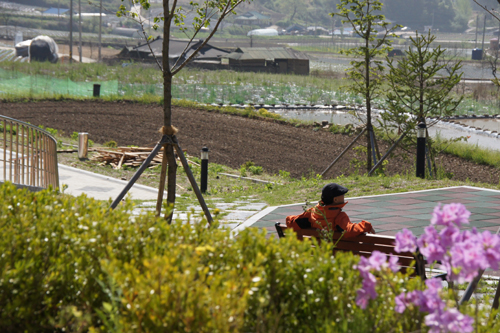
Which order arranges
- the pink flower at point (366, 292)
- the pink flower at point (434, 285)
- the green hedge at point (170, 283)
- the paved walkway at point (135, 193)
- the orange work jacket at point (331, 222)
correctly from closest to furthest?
the green hedge at point (170, 283)
the pink flower at point (434, 285)
the pink flower at point (366, 292)
the orange work jacket at point (331, 222)
the paved walkway at point (135, 193)

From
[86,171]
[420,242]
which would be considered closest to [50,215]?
[420,242]

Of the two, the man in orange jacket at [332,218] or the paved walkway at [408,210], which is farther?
the paved walkway at [408,210]

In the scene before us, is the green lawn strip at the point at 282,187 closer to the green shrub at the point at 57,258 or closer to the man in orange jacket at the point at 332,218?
the man in orange jacket at the point at 332,218

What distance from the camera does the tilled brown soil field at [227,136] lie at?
50.8 ft

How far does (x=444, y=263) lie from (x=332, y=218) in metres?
2.38

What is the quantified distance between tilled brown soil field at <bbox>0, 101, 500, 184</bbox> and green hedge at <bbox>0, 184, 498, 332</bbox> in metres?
10.6

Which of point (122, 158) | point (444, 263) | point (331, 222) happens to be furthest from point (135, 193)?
point (444, 263)

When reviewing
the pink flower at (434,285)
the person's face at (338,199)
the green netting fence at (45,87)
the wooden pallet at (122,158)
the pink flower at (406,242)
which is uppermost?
the green netting fence at (45,87)

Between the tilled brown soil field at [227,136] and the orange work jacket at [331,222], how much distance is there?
8.35m

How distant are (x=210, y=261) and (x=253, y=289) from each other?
452mm

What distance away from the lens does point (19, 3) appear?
158m

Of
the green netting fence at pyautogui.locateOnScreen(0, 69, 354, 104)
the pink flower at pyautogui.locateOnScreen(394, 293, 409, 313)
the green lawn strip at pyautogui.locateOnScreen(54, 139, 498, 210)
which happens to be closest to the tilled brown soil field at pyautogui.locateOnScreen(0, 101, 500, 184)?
Answer: the green lawn strip at pyautogui.locateOnScreen(54, 139, 498, 210)

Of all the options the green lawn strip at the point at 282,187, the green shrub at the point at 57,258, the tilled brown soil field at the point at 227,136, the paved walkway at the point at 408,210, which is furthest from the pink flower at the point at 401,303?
the tilled brown soil field at the point at 227,136

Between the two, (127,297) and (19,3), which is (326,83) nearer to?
(127,297)
